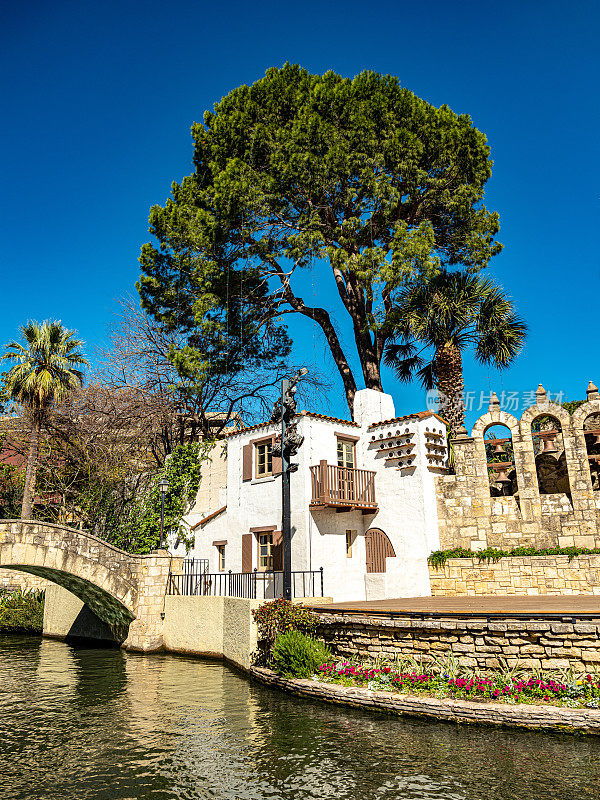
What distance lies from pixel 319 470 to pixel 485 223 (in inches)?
477

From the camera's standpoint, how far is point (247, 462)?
21.0m

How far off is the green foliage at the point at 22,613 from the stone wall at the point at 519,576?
1780 centimetres

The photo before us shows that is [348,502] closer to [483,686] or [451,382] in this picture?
[451,382]

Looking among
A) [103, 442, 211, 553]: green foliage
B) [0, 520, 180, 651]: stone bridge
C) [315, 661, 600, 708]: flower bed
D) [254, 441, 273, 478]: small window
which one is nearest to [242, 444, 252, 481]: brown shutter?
[254, 441, 273, 478]: small window

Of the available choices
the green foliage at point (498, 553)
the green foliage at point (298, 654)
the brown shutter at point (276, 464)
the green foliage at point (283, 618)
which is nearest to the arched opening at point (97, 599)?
the brown shutter at point (276, 464)

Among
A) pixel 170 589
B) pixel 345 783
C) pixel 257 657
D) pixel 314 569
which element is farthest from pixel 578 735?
pixel 170 589

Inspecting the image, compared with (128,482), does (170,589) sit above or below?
below

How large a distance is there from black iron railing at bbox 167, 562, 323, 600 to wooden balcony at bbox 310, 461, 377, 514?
217 cm

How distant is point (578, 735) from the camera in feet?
27.9

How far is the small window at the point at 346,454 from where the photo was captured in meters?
20.5

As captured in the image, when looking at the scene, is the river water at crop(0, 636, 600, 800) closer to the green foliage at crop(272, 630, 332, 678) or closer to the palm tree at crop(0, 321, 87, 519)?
the green foliage at crop(272, 630, 332, 678)

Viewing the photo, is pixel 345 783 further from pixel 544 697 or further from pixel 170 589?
pixel 170 589

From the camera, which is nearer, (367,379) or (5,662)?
(5,662)

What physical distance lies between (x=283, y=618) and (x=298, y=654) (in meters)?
1.04
